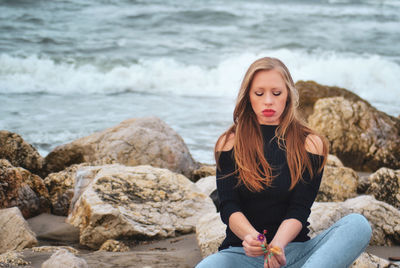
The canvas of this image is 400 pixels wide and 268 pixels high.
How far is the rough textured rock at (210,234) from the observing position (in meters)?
3.77

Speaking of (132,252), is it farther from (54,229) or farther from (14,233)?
(54,229)

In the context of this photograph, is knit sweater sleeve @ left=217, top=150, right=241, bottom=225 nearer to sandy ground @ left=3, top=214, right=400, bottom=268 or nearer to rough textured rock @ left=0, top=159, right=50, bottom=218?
sandy ground @ left=3, top=214, right=400, bottom=268

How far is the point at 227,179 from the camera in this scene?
300cm

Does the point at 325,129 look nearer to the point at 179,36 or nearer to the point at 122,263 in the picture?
the point at 122,263

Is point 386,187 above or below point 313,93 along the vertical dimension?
below

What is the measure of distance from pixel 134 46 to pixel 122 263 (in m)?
15.0

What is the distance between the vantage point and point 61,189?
5461 millimetres

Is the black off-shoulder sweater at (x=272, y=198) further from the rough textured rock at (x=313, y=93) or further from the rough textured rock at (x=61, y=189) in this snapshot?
the rough textured rock at (x=313, y=93)

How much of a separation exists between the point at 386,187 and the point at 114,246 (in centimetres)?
295

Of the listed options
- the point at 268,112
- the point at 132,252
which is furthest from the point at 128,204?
the point at 268,112

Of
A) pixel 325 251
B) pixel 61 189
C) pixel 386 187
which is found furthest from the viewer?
pixel 61 189

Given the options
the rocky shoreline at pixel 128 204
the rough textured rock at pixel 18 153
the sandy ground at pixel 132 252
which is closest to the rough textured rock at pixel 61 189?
the rocky shoreline at pixel 128 204

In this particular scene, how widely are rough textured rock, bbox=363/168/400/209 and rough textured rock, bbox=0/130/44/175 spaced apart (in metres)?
3.98

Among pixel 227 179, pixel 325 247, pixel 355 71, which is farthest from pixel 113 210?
pixel 355 71
